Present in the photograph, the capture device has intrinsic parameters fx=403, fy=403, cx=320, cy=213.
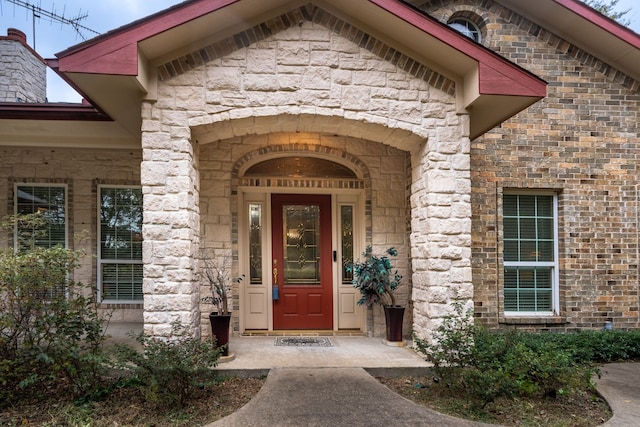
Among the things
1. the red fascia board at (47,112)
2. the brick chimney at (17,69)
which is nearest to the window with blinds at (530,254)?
the red fascia board at (47,112)

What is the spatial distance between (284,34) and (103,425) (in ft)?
14.4

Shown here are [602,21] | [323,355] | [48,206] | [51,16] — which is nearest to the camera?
[323,355]

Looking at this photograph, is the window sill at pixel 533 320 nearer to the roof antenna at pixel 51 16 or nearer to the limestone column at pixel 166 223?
the limestone column at pixel 166 223

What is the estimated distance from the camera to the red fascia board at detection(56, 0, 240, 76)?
156 inches

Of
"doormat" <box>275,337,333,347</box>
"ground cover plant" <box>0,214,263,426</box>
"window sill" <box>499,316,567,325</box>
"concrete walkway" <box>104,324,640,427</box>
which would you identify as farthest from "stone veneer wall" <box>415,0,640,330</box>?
"ground cover plant" <box>0,214,263,426</box>

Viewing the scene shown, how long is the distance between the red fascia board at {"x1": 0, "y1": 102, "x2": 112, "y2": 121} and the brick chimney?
2.42 m

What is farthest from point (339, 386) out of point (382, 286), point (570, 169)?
point (570, 169)

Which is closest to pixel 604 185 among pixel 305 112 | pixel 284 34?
pixel 305 112

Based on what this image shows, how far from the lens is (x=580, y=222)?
21.3 ft

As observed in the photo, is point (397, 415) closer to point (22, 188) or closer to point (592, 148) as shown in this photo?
point (592, 148)

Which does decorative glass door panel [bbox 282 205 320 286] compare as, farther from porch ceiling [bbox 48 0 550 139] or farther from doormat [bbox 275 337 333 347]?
porch ceiling [bbox 48 0 550 139]

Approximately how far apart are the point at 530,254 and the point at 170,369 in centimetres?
570

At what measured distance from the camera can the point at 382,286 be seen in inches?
228

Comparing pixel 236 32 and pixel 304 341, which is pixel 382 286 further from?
pixel 236 32
